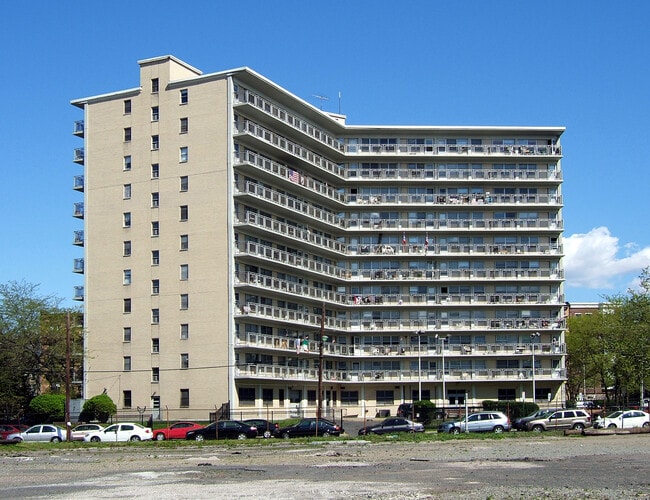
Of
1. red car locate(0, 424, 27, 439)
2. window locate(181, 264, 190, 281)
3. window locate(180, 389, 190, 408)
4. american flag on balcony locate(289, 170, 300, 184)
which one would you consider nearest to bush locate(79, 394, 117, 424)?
window locate(180, 389, 190, 408)

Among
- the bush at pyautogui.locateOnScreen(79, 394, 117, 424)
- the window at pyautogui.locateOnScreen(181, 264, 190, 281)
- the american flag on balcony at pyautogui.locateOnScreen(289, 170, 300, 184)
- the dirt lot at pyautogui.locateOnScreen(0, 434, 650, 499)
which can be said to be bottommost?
the dirt lot at pyautogui.locateOnScreen(0, 434, 650, 499)

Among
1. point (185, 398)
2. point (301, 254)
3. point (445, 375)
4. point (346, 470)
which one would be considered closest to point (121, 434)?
point (185, 398)

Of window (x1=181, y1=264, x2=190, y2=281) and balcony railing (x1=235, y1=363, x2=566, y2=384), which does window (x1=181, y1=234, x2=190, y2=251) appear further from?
balcony railing (x1=235, y1=363, x2=566, y2=384)

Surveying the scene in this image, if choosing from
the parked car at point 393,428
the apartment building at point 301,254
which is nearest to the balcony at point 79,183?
the apartment building at point 301,254

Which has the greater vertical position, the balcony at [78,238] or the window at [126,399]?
the balcony at [78,238]

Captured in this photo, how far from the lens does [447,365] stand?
330 ft

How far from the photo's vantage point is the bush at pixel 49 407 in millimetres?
80125

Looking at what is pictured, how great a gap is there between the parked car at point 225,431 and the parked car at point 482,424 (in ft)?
43.8

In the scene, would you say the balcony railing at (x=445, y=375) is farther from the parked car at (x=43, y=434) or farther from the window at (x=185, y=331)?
the parked car at (x=43, y=434)

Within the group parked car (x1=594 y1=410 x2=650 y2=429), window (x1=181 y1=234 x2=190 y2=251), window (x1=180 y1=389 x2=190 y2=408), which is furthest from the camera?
window (x1=181 y1=234 x2=190 y2=251)

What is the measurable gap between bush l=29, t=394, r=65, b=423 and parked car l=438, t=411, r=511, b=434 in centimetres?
3315

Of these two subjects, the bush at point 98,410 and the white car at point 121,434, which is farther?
the bush at point 98,410

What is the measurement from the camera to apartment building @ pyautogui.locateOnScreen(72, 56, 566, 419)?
270ft

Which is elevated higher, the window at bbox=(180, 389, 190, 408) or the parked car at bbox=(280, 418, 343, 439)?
the window at bbox=(180, 389, 190, 408)
